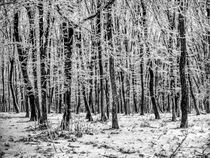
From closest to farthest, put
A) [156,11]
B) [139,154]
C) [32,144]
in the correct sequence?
[156,11]
[139,154]
[32,144]

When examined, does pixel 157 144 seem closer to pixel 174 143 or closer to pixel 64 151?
pixel 174 143

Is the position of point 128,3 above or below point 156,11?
above

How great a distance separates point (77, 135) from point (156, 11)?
25.5 feet

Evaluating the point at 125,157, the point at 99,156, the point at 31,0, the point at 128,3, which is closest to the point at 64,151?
the point at 99,156

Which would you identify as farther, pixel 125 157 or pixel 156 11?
pixel 125 157

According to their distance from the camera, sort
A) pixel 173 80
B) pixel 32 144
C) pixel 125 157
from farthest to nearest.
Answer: pixel 173 80
pixel 32 144
pixel 125 157

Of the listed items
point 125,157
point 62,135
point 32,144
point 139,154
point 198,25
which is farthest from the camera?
point 62,135

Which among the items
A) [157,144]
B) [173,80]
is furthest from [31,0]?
[173,80]

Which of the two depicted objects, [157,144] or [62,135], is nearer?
[157,144]

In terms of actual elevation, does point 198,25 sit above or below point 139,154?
above

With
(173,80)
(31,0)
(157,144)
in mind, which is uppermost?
(31,0)

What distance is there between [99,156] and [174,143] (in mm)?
2826

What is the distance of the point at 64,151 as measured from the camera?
679 cm

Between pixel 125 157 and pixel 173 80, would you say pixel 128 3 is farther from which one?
pixel 173 80
